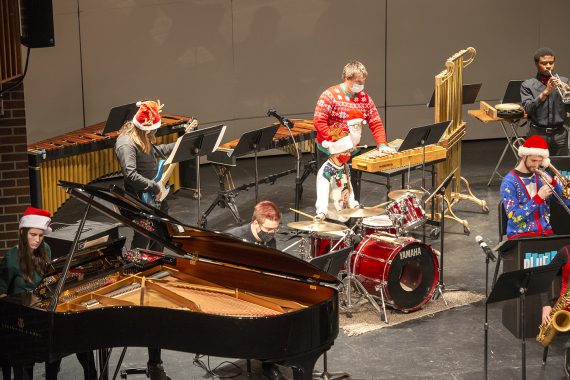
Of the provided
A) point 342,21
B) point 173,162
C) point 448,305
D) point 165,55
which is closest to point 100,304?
point 173,162

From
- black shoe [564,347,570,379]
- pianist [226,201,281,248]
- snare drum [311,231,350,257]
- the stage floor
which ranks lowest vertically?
the stage floor

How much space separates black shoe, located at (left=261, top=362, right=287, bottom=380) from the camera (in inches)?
285

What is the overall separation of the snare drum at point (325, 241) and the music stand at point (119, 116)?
2993mm

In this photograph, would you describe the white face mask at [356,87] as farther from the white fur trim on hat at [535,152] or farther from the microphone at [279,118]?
the white fur trim on hat at [535,152]

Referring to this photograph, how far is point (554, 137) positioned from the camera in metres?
11.1

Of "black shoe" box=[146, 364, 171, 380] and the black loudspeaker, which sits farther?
the black loudspeaker

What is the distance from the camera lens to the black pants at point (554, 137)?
11.1 meters

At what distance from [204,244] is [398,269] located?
2.32 metres

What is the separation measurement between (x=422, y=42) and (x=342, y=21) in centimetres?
125

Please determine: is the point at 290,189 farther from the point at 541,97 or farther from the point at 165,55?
the point at 541,97

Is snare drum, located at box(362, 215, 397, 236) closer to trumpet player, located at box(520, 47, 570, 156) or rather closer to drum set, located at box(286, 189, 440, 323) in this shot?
drum set, located at box(286, 189, 440, 323)

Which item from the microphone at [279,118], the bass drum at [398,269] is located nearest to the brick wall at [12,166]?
the microphone at [279,118]

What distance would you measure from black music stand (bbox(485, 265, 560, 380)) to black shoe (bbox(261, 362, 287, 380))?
64.1 inches

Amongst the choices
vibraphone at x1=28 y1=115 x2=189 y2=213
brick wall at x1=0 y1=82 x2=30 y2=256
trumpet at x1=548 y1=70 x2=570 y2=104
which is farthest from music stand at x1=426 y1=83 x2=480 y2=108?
brick wall at x1=0 y1=82 x2=30 y2=256
